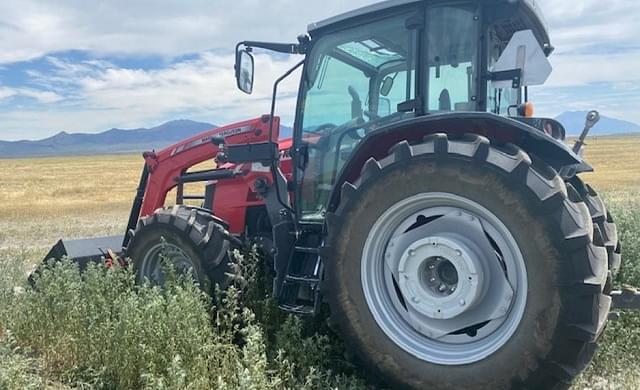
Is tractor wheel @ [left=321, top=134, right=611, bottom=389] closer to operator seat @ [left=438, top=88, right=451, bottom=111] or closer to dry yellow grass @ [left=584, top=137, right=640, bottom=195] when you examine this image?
operator seat @ [left=438, top=88, right=451, bottom=111]

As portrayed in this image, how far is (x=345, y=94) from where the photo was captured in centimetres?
484

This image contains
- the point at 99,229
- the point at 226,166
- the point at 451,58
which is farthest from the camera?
the point at 99,229

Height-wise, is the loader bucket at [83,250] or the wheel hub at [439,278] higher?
the wheel hub at [439,278]

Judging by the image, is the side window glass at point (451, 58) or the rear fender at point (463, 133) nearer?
the rear fender at point (463, 133)

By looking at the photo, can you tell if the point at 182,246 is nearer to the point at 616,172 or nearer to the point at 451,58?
the point at 451,58

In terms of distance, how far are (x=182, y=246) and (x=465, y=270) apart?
8.82ft

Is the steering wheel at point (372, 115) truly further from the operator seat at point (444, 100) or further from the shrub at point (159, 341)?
the shrub at point (159, 341)

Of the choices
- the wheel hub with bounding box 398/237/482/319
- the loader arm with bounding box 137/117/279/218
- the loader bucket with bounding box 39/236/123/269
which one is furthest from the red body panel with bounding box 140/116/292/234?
the wheel hub with bounding box 398/237/482/319

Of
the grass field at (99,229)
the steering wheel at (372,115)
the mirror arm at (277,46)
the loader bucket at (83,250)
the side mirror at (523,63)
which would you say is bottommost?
the grass field at (99,229)

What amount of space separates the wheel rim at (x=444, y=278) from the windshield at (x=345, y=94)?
102 centimetres

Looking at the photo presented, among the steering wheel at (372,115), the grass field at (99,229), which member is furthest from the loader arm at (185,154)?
the grass field at (99,229)

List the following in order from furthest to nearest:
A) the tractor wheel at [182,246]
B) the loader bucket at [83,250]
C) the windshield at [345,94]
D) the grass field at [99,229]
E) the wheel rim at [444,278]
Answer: the loader bucket at [83,250] → the tractor wheel at [182,246] → the windshield at [345,94] → the grass field at [99,229] → the wheel rim at [444,278]

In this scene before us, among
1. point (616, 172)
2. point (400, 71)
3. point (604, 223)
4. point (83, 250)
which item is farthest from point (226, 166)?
point (616, 172)

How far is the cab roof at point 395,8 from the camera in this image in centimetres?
403
